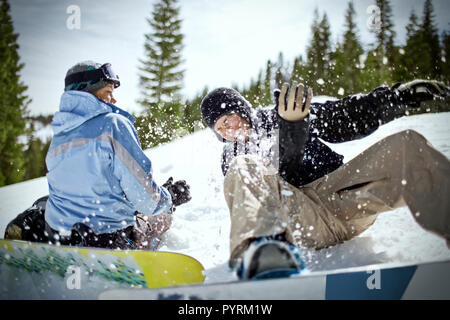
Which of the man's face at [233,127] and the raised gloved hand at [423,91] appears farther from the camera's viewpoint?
the man's face at [233,127]

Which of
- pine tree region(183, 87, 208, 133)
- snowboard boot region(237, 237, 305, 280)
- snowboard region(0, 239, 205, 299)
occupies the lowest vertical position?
snowboard region(0, 239, 205, 299)

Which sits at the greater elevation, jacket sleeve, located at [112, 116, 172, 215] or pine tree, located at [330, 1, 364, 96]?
pine tree, located at [330, 1, 364, 96]

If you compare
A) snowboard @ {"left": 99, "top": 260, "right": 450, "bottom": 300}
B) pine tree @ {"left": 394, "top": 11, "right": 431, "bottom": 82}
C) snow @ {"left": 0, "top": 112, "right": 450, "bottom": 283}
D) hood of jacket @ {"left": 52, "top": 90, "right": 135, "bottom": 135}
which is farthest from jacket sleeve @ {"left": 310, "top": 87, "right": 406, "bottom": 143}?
pine tree @ {"left": 394, "top": 11, "right": 431, "bottom": 82}

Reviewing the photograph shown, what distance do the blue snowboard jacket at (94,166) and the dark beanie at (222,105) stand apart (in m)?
0.97

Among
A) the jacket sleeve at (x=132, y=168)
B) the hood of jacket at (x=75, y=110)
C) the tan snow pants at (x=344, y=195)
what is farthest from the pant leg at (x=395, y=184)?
the hood of jacket at (x=75, y=110)

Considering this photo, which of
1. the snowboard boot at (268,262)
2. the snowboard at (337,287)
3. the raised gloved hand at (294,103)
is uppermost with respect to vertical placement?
the raised gloved hand at (294,103)

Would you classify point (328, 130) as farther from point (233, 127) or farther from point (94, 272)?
point (94, 272)

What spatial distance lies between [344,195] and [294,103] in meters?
0.84

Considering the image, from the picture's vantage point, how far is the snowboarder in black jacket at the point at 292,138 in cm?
142

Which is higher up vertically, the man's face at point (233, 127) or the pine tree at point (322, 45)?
the pine tree at point (322, 45)

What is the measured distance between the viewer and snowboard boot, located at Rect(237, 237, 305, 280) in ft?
4.00

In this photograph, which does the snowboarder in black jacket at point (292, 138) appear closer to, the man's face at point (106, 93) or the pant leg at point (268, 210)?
the pant leg at point (268, 210)

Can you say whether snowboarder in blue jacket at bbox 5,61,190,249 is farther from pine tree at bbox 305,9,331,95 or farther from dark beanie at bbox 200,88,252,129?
pine tree at bbox 305,9,331,95
